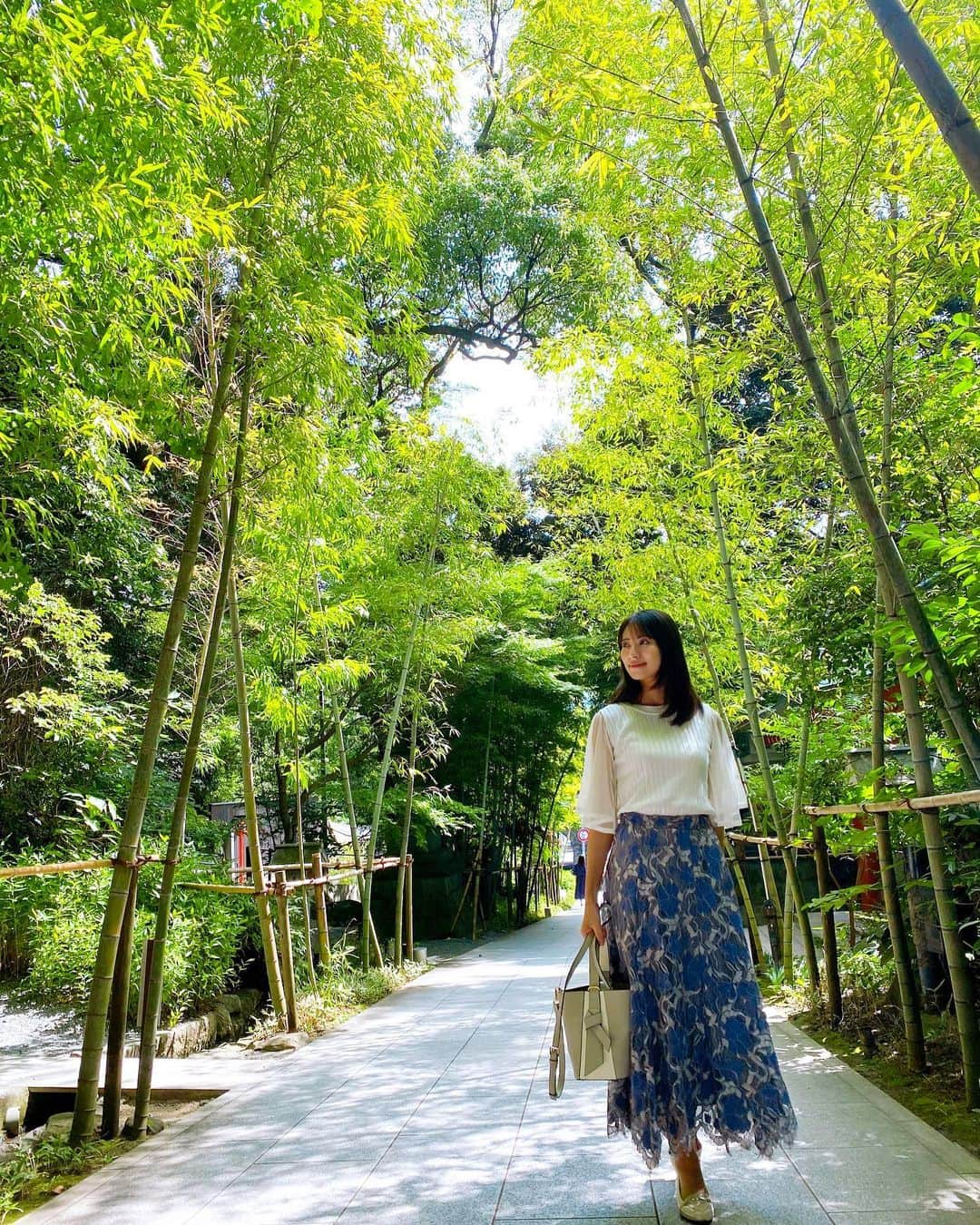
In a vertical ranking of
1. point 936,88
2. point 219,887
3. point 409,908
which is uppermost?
point 936,88

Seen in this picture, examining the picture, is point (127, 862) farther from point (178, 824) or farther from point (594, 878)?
point (594, 878)

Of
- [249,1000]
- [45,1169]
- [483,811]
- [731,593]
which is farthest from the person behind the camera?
[483,811]

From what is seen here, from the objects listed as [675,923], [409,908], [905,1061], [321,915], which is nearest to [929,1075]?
[905,1061]

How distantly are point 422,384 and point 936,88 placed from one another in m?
3.24

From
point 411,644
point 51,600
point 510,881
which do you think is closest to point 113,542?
point 51,600

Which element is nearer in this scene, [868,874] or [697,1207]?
[697,1207]

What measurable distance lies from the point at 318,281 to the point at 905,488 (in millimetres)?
2172

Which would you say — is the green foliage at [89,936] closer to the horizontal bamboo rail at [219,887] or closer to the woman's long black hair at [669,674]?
the horizontal bamboo rail at [219,887]

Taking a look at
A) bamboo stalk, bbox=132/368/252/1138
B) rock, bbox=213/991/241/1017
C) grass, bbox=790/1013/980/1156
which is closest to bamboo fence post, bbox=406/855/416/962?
rock, bbox=213/991/241/1017

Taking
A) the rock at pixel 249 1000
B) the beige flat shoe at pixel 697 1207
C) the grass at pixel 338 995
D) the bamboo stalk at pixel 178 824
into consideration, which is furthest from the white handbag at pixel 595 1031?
the rock at pixel 249 1000

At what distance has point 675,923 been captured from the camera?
197 centimetres

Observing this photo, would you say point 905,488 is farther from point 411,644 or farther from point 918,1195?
point 411,644

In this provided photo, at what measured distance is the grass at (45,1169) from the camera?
236 centimetres

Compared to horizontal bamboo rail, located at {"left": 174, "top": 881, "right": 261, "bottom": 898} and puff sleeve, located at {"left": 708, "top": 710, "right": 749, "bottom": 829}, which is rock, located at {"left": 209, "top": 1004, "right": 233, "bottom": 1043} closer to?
horizontal bamboo rail, located at {"left": 174, "top": 881, "right": 261, "bottom": 898}
